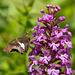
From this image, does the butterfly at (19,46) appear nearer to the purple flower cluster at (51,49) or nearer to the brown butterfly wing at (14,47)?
the brown butterfly wing at (14,47)

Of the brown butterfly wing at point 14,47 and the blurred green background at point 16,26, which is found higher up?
the blurred green background at point 16,26

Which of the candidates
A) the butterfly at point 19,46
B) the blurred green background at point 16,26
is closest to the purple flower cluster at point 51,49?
the butterfly at point 19,46

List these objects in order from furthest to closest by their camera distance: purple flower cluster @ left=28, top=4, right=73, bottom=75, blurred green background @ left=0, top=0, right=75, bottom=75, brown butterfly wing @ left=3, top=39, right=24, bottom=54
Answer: blurred green background @ left=0, top=0, right=75, bottom=75
brown butterfly wing @ left=3, top=39, right=24, bottom=54
purple flower cluster @ left=28, top=4, right=73, bottom=75

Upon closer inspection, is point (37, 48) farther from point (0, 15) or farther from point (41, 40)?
point (0, 15)

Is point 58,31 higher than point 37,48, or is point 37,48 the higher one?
point 58,31

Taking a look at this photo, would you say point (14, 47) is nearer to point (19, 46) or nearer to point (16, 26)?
point (19, 46)

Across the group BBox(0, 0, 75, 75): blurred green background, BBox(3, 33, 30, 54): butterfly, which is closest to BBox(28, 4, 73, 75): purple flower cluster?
BBox(3, 33, 30, 54): butterfly

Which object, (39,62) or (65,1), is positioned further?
(65,1)

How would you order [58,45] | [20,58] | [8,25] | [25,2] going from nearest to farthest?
[58,45]
[25,2]
[20,58]
[8,25]

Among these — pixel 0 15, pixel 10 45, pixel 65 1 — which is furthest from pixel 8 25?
pixel 10 45

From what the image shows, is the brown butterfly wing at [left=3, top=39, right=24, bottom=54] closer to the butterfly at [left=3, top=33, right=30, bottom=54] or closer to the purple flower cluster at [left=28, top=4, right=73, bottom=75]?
the butterfly at [left=3, top=33, right=30, bottom=54]

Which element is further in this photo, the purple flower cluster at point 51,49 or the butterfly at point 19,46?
the butterfly at point 19,46
